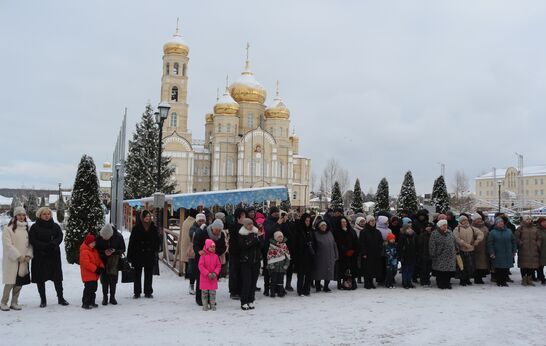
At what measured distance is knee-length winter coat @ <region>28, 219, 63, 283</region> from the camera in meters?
7.62

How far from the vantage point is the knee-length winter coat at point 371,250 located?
31.6 ft

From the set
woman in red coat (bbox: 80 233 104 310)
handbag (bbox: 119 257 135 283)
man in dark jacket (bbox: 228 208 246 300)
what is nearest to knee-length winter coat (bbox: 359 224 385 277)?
man in dark jacket (bbox: 228 208 246 300)

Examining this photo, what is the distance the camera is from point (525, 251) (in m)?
10.3

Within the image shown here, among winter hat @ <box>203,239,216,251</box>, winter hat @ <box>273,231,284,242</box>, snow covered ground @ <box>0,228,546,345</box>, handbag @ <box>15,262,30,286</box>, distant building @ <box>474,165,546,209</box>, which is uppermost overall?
distant building @ <box>474,165,546,209</box>

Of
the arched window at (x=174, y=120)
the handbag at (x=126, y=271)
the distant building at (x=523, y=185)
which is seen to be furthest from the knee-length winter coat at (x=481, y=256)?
the distant building at (x=523, y=185)

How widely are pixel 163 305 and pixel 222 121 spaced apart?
2067 inches

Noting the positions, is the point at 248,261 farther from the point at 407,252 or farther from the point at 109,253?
the point at 407,252

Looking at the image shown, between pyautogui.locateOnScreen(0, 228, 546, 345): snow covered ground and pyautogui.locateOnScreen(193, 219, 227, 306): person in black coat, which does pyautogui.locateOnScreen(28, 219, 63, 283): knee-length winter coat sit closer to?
pyautogui.locateOnScreen(0, 228, 546, 345): snow covered ground

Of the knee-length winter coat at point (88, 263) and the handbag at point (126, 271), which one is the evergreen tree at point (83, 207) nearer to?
the handbag at point (126, 271)

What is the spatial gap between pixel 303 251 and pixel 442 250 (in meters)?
2.95

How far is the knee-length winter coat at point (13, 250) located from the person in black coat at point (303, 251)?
4.63m

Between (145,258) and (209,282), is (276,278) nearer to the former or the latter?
(209,282)

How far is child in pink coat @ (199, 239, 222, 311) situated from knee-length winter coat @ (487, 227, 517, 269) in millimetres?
6189

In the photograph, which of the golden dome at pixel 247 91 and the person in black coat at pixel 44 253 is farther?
the golden dome at pixel 247 91
